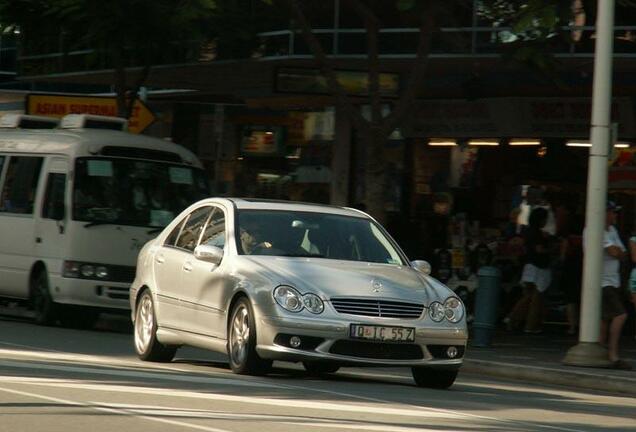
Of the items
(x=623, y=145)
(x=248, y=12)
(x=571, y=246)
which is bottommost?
(x=571, y=246)

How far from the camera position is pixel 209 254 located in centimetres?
1339

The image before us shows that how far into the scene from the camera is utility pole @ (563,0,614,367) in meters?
16.9

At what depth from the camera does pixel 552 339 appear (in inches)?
882

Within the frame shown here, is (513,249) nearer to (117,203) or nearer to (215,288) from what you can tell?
(117,203)

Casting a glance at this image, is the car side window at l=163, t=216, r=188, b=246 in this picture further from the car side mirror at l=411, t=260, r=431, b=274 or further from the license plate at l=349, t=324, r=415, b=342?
the license plate at l=349, t=324, r=415, b=342

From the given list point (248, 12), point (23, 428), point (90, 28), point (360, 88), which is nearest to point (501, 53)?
point (360, 88)

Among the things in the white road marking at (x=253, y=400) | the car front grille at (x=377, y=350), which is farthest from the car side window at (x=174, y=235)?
the white road marking at (x=253, y=400)

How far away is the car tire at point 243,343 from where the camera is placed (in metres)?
12.8

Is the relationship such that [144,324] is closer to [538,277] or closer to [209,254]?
[209,254]

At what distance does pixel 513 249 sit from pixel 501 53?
5417 millimetres

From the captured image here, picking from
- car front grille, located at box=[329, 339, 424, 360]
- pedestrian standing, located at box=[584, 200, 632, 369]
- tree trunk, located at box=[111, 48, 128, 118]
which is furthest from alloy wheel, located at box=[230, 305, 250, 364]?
tree trunk, located at box=[111, 48, 128, 118]

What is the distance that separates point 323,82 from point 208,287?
27.3 feet

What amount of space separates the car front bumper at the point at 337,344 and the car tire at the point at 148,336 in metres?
2.26

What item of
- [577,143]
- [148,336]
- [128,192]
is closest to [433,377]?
[148,336]
